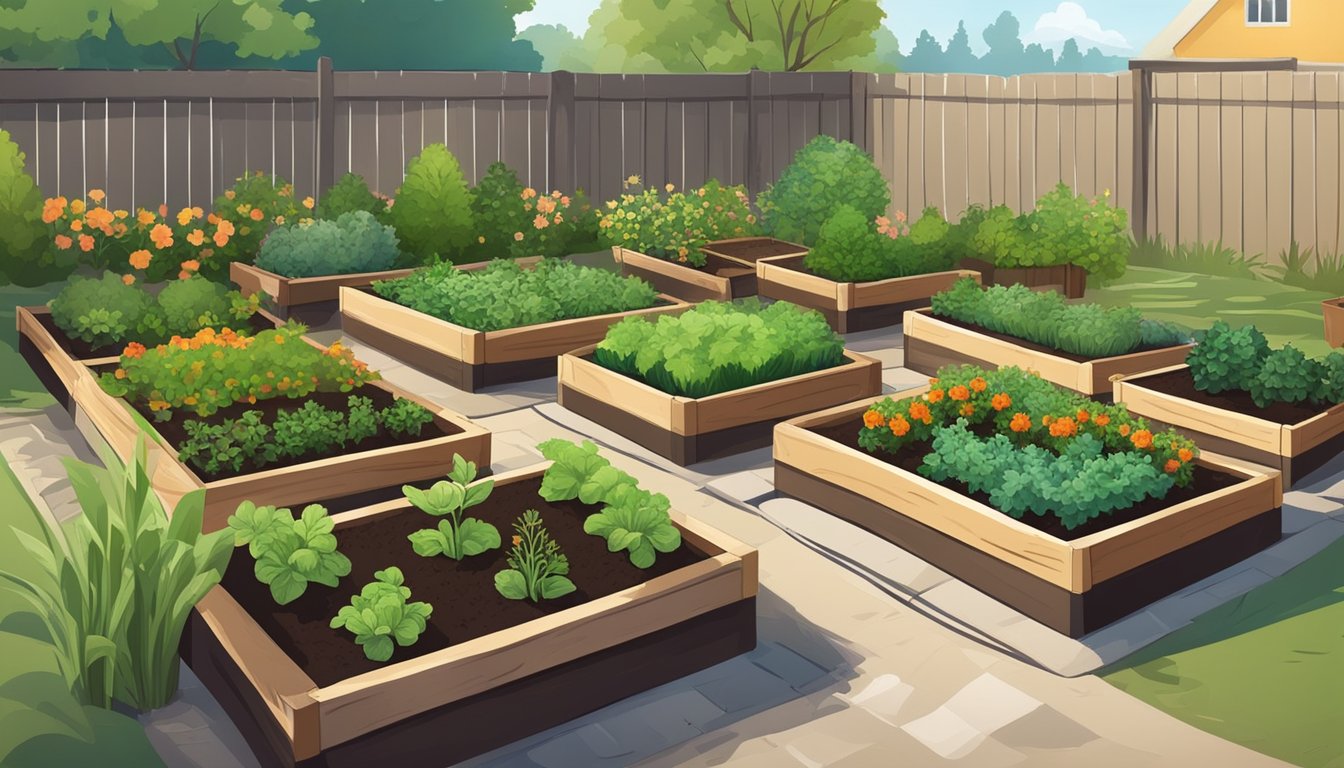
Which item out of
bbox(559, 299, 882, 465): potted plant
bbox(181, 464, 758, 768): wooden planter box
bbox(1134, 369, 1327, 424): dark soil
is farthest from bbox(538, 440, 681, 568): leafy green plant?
bbox(1134, 369, 1327, 424): dark soil

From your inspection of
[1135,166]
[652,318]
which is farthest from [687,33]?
[652,318]

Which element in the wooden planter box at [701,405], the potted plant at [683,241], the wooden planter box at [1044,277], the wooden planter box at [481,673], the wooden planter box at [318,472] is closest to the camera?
the wooden planter box at [481,673]

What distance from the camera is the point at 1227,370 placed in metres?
7.02

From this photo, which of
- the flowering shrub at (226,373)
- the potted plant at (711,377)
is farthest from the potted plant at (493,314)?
the flowering shrub at (226,373)

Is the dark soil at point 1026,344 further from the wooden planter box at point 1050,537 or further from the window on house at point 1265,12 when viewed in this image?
the window on house at point 1265,12

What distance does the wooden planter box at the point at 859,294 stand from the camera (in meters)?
9.81

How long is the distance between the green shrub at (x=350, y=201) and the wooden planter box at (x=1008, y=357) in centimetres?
506

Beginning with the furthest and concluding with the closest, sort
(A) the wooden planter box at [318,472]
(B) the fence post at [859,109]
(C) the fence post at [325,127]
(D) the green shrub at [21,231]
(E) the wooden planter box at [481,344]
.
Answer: (B) the fence post at [859,109] → (C) the fence post at [325,127] → (D) the green shrub at [21,231] → (E) the wooden planter box at [481,344] → (A) the wooden planter box at [318,472]

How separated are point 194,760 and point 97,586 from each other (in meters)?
0.64

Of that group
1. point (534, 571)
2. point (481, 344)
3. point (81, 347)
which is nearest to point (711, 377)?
point (481, 344)

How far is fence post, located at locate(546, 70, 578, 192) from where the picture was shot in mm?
13336

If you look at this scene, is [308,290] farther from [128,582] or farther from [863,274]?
[128,582]

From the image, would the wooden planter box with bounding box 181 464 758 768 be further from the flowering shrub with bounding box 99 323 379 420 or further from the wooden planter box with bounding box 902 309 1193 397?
the wooden planter box with bounding box 902 309 1193 397

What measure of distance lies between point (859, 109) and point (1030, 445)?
31.5ft
